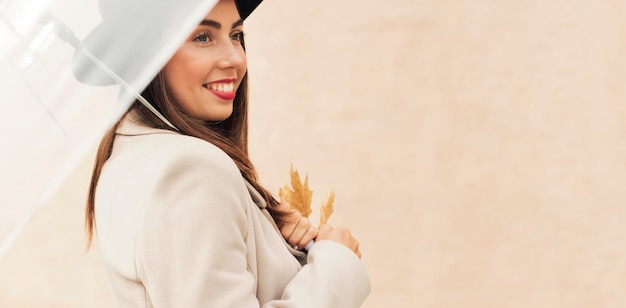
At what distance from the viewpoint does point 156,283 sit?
2.22 ft

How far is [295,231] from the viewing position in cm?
85

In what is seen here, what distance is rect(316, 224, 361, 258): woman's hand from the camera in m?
0.83

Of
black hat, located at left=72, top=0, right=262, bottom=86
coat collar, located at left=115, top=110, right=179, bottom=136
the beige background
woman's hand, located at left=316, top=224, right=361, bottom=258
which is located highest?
the beige background

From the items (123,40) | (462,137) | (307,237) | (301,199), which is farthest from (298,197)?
(462,137)

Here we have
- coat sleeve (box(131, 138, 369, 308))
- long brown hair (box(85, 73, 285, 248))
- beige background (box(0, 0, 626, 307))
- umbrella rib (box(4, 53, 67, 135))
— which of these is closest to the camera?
umbrella rib (box(4, 53, 67, 135))

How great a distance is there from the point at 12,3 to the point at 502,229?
78.4 inches

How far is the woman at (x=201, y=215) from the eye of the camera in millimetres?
673

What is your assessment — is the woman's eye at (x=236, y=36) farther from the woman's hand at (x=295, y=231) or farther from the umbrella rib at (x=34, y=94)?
the umbrella rib at (x=34, y=94)

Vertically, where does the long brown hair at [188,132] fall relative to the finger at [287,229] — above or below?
above

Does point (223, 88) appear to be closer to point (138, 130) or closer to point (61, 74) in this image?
point (138, 130)

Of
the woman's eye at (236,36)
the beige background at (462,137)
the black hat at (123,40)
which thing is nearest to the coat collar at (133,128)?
the woman's eye at (236,36)

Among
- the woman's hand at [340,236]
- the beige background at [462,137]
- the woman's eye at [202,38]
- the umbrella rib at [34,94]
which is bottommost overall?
the umbrella rib at [34,94]

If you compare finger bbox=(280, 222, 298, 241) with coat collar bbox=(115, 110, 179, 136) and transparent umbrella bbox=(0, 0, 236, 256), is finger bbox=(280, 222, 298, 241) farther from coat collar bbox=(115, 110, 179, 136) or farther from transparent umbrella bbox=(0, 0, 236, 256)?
transparent umbrella bbox=(0, 0, 236, 256)

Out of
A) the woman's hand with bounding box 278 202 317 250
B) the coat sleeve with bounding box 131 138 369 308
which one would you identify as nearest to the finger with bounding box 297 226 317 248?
the woman's hand with bounding box 278 202 317 250
